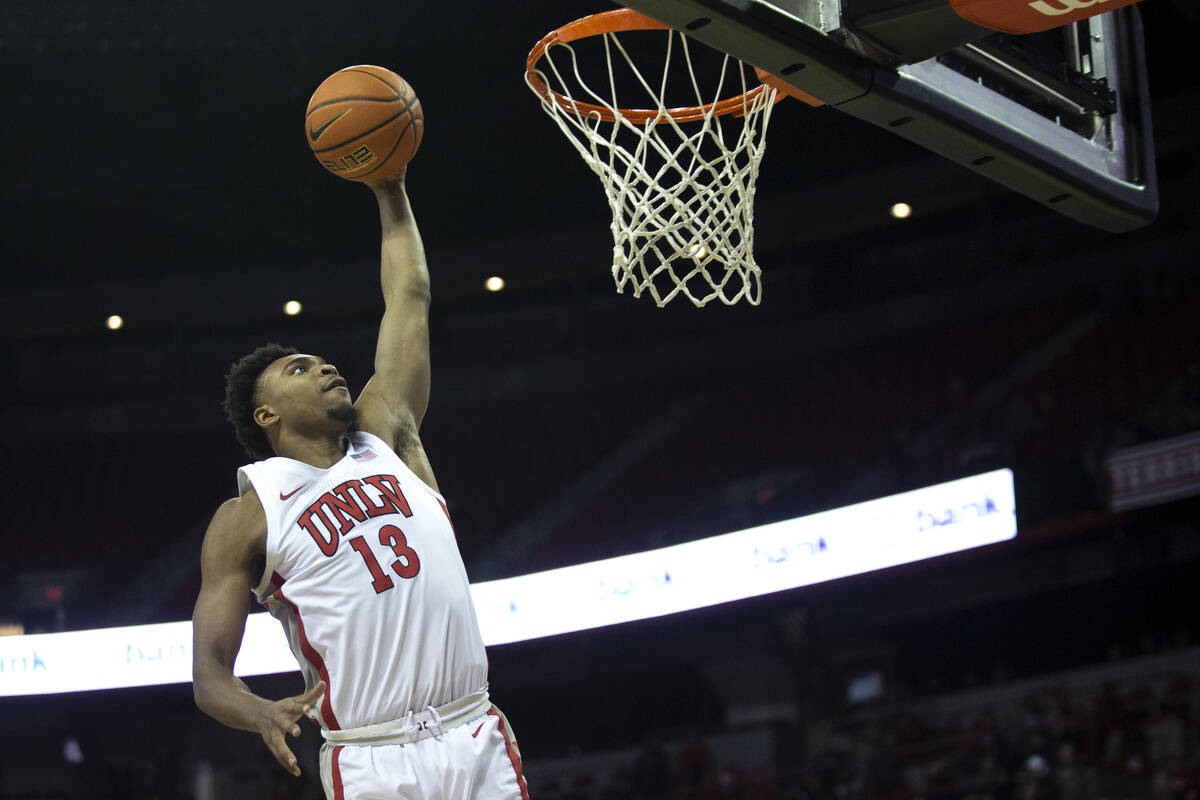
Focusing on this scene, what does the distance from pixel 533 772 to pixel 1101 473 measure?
5.93 metres

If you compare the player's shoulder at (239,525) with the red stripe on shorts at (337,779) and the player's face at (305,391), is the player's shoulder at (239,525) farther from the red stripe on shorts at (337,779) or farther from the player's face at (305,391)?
the red stripe on shorts at (337,779)

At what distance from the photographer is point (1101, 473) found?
34.8ft

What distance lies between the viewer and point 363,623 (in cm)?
263

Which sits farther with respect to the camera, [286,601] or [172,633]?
[172,633]

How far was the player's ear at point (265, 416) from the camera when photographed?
299 centimetres

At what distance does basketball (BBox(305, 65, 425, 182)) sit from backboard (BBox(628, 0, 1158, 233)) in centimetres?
97

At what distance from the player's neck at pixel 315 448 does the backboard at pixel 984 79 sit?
3.69 ft

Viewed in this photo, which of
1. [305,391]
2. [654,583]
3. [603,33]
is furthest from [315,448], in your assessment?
[654,583]

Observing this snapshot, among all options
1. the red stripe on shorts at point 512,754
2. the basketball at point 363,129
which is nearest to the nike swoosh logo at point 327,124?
the basketball at point 363,129

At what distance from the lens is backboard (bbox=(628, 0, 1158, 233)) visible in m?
2.77

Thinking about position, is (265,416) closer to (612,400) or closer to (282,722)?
(282,722)

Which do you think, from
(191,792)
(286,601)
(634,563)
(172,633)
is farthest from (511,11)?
(286,601)

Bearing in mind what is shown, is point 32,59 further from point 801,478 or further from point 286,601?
point 286,601

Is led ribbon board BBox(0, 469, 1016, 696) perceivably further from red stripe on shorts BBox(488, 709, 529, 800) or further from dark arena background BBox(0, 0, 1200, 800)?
red stripe on shorts BBox(488, 709, 529, 800)
